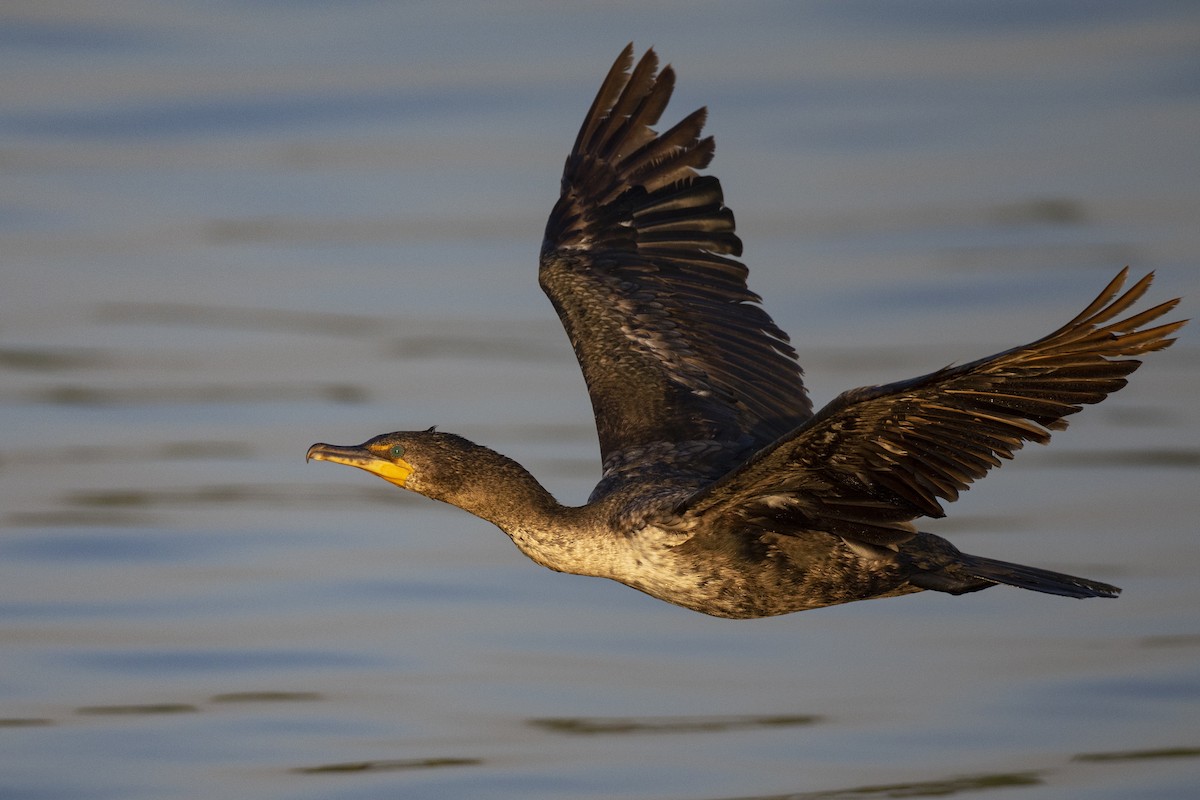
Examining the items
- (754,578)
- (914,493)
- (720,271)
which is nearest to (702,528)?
(754,578)

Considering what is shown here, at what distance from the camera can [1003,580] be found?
27.3ft

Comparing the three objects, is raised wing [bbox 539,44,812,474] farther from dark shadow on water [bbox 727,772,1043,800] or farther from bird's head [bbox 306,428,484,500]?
dark shadow on water [bbox 727,772,1043,800]

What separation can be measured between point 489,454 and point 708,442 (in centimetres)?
107

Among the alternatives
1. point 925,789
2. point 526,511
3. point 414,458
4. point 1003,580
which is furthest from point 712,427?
point 925,789

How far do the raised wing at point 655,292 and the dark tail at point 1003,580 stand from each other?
1366mm

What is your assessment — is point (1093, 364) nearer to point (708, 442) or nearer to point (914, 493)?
point (914, 493)

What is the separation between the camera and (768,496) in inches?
329

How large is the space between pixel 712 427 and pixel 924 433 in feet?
7.43

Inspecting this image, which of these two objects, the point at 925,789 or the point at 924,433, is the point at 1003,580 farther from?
the point at 925,789


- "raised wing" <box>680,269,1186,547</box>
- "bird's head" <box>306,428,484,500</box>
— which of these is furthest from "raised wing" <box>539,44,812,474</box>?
"raised wing" <box>680,269,1186,547</box>

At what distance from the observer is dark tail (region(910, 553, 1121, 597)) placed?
27.3ft

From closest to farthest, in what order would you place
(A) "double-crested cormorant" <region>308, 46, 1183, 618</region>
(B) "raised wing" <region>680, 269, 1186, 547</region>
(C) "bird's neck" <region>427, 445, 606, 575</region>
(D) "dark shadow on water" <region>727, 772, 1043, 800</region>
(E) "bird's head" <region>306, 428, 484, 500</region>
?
(B) "raised wing" <region>680, 269, 1186, 547</region>, (A) "double-crested cormorant" <region>308, 46, 1183, 618</region>, (C) "bird's neck" <region>427, 445, 606, 575</region>, (E) "bird's head" <region>306, 428, 484, 500</region>, (D) "dark shadow on water" <region>727, 772, 1043, 800</region>

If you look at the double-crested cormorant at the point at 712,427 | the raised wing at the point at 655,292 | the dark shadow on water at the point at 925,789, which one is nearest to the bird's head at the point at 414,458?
the double-crested cormorant at the point at 712,427

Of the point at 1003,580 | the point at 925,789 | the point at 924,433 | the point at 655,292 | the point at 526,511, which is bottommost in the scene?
the point at 925,789
